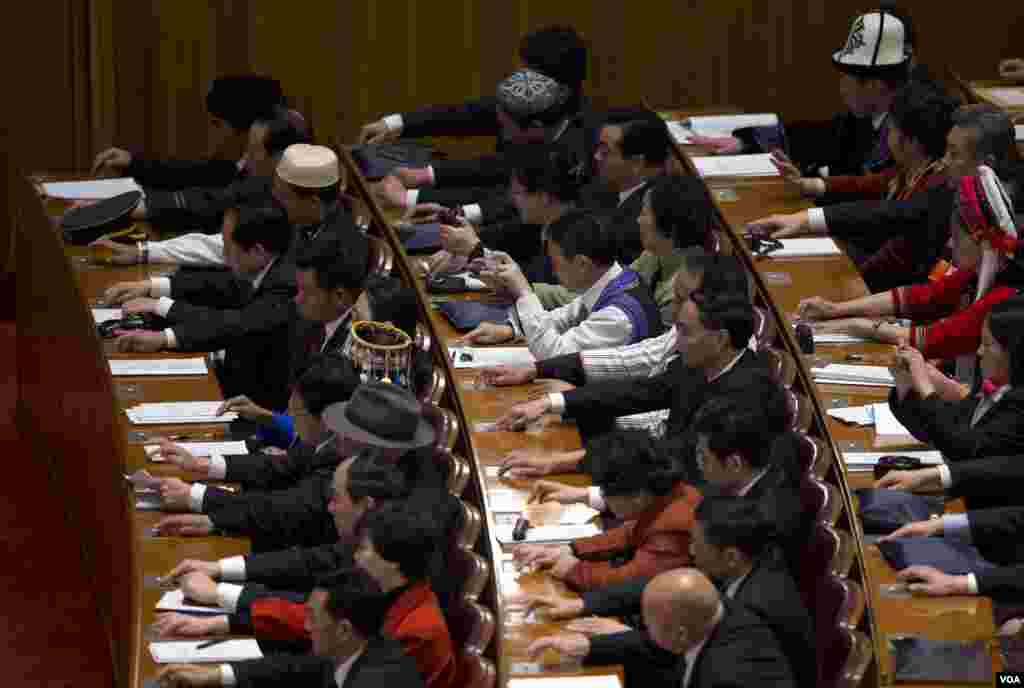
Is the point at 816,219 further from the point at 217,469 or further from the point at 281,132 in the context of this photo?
the point at 217,469

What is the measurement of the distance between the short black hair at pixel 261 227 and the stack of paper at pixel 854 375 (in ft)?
6.62

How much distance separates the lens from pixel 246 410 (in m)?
7.73

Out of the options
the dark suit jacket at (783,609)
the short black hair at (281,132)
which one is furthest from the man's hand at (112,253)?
the dark suit jacket at (783,609)

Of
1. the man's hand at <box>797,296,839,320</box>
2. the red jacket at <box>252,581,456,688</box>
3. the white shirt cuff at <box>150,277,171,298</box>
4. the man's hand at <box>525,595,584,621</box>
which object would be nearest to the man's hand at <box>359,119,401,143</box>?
the white shirt cuff at <box>150,277,171,298</box>

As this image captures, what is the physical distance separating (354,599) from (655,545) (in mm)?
1096

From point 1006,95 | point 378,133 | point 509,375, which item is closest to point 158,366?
point 509,375

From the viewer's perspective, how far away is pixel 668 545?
263 inches

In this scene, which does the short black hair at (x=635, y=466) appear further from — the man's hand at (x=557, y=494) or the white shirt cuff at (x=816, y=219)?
the white shirt cuff at (x=816, y=219)

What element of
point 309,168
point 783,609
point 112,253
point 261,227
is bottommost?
point 112,253

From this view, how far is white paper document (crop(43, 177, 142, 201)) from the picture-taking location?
9633 mm

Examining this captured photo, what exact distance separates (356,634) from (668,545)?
110 centimetres

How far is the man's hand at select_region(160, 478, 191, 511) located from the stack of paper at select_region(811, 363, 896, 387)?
86.8 inches

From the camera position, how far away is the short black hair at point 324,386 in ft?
23.3

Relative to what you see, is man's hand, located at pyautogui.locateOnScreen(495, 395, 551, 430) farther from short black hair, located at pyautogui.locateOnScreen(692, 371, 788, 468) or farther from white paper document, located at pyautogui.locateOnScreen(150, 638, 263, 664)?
white paper document, located at pyautogui.locateOnScreen(150, 638, 263, 664)
